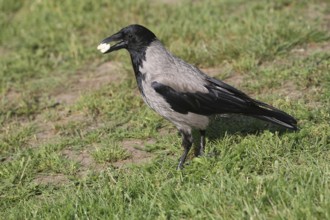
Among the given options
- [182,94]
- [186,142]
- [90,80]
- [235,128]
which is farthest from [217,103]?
[90,80]

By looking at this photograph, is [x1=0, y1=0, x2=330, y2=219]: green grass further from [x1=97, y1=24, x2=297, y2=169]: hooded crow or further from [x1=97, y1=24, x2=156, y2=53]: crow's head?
[x1=97, y1=24, x2=156, y2=53]: crow's head

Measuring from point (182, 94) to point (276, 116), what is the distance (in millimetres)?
874

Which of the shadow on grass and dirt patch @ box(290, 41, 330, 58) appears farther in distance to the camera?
dirt patch @ box(290, 41, 330, 58)

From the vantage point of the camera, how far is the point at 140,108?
21.1 ft

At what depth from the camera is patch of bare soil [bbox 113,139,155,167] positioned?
5.31 m

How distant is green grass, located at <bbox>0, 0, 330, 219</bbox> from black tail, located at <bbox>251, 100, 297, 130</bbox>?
0.39 feet

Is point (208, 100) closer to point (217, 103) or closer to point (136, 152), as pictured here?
point (217, 103)

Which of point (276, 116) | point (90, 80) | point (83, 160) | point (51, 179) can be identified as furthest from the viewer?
point (90, 80)

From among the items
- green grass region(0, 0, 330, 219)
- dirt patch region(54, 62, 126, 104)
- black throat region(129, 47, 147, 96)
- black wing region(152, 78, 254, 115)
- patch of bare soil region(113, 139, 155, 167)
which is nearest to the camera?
green grass region(0, 0, 330, 219)

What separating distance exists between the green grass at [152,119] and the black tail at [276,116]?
12 cm

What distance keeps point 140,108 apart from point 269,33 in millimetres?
2144

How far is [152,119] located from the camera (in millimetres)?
6023

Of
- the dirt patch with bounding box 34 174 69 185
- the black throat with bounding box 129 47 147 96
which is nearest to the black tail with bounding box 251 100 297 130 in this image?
the black throat with bounding box 129 47 147 96

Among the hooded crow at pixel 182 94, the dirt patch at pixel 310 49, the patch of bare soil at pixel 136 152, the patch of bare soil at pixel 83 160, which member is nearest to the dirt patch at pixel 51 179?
the patch of bare soil at pixel 83 160
